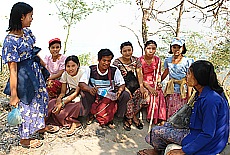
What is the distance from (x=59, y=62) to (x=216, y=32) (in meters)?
5.60

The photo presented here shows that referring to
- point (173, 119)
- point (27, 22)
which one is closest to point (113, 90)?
point (173, 119)

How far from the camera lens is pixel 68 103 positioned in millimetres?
4098

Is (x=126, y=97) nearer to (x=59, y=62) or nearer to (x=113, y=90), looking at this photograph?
(x=113, y=90)

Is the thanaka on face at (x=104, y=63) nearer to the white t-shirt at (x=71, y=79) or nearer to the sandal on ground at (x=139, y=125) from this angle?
the white t-shirt at (x=71, y=79)

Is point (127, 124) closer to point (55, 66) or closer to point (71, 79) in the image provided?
point (71, 79)

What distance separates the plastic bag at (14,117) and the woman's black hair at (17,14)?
39.1 inches

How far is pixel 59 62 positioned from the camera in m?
4.40

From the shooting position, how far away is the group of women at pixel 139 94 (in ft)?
8.03

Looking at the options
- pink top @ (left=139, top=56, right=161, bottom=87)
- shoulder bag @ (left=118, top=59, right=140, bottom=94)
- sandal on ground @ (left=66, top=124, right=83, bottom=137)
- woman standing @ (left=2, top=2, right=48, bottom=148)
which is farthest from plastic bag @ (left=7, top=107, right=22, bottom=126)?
pink top @ (left=139, top=56, right=161, bottom=87)

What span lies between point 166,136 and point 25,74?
1871 millimetres

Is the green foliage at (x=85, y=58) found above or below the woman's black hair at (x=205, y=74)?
above

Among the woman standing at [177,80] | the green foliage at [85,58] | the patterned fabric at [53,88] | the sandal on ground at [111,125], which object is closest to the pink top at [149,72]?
the woman standing at [177,80]

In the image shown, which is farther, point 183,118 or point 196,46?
point 196,46

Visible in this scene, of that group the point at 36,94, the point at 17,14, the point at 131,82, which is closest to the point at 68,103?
the point at 36,94
